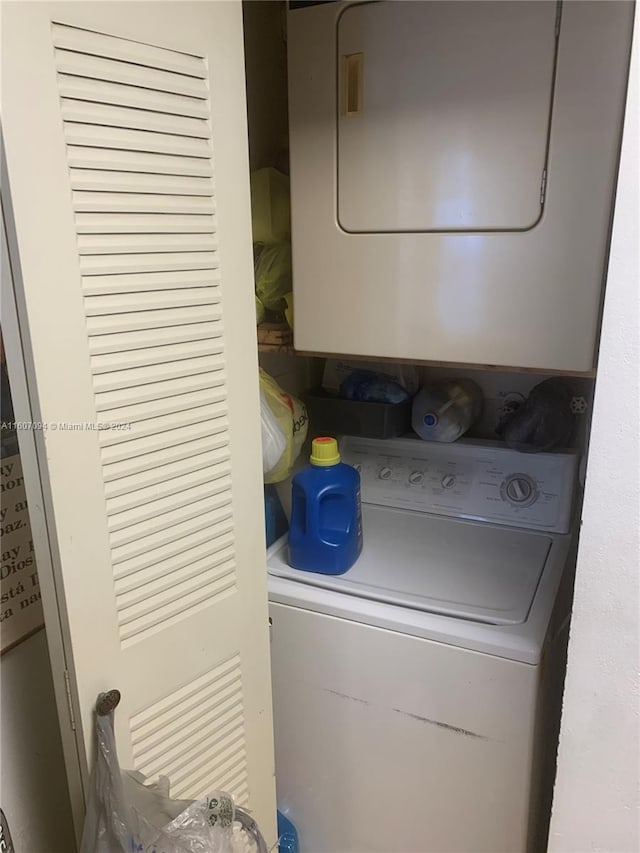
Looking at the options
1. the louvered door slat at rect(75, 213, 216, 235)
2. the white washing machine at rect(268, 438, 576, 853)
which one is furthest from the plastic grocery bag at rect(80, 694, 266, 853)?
the louvered door slat at rect(75, 213, 216, 235)

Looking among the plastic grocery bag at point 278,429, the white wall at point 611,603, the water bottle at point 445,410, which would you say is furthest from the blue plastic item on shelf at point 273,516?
the white wall at point 611,603

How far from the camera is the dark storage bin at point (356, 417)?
1.69 m

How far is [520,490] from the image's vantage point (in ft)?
5.26

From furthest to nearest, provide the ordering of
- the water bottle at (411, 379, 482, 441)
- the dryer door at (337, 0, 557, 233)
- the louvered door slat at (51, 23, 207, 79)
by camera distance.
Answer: the water bottle at (411, 379, 482, 441)
the dryer door at (337, 0, 557, 233)
the louvered door slat at (51, 23, 207, 79)

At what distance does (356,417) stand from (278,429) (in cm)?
31

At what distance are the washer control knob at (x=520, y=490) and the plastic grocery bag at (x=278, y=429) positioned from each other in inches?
21.3

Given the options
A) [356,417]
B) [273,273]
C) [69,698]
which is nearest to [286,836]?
[69,698]

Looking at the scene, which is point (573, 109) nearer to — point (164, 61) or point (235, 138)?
point (235, 138)

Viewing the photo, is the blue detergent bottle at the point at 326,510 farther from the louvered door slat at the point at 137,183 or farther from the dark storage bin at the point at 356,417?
the louvered door slat at the point at 137,183

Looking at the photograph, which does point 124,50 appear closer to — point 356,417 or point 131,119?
point 131,119

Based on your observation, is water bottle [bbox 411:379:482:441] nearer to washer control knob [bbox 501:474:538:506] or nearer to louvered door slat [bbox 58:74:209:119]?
washer control knob [bbox 501:474:538:506]

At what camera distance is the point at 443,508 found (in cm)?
166

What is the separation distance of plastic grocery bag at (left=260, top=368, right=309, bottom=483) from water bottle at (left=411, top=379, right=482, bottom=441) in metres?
0.32

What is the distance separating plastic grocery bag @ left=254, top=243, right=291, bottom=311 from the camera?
5.17ft
